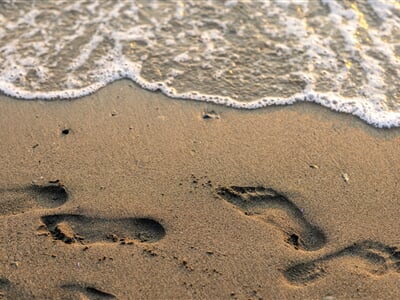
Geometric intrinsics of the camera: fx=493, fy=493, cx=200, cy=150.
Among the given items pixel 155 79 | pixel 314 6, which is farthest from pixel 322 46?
pixel 155 79

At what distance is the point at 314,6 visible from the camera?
16.7ft

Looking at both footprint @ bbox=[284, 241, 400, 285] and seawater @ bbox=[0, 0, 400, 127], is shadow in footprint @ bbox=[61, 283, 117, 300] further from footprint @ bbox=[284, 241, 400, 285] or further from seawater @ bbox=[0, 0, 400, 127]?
seawater @ bbox=[0, 0, 400, 127]

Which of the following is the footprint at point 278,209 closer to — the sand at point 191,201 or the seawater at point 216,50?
the sand at point 191,201

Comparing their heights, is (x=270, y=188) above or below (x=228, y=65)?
below

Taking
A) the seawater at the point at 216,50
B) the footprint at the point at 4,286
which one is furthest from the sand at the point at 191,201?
the seawater at the point at 216,50

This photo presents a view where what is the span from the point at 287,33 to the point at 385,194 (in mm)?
2016

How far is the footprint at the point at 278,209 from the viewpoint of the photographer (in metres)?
3.19

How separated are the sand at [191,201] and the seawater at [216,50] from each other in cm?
21

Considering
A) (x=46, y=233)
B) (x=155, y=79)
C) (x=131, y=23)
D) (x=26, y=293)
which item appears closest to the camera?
(x=26, y=293)

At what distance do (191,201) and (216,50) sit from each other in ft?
5.93

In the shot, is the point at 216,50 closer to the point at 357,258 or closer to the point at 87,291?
the point at 357,258

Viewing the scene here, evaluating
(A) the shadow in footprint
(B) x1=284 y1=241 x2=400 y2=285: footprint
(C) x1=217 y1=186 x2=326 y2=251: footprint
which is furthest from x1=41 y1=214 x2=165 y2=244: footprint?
(B) x1=284 y1=241 x2=400 y2=285: footprint

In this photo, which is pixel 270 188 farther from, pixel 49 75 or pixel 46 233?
pixel 49 75

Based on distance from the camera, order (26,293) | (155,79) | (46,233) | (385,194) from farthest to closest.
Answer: (155,79)
(385,194)
(46,233)
(26,293)
